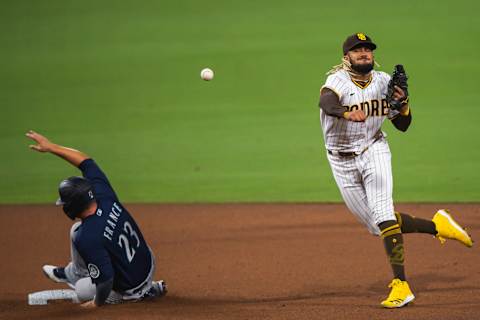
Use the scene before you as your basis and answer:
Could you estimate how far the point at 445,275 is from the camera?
23.4ft

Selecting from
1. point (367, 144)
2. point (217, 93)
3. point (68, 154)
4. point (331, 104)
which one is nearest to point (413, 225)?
point (367, 144)

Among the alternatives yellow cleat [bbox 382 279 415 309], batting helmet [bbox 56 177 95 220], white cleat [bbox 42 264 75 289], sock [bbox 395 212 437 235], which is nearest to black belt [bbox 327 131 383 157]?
sock [bbox 395 212 437 235]

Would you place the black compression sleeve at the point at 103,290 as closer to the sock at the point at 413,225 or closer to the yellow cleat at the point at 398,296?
the yellow cleat at the point at 398,296

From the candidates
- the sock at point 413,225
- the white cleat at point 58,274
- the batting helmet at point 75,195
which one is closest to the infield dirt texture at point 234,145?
the white cleat at point 58,274

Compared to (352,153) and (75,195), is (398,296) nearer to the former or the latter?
(352,153)

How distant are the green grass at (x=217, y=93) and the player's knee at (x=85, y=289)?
13.8ft

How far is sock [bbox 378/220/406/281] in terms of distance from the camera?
20.5 ft

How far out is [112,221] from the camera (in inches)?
242

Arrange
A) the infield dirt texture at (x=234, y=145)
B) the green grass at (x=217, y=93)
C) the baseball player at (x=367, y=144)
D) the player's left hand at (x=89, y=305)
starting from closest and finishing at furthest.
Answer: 1. the player's left hand at (x=89, y=305)
2. the baseball player at (x=367, y=144)
3. the infield dirt texture at (x=234, y=145)
4. the green grass at (x=217, y=93)

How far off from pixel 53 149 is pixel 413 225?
262 centimetres

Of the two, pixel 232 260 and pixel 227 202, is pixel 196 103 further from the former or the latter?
pixel 232 260

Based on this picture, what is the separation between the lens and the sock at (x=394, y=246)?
20.5ft

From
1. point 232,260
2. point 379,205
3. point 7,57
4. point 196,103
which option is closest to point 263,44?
point 196,103

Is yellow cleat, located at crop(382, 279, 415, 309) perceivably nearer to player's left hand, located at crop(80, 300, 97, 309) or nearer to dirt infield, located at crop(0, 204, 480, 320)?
dirt infield, located at crop(0, 204, 480, 320)
